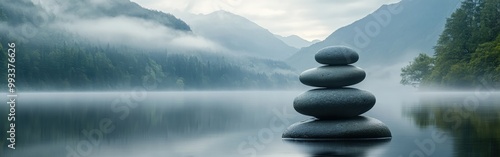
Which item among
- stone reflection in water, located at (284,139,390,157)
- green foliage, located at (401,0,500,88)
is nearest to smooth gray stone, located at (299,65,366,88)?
stone reflection in water, located at (284,139,390,157)

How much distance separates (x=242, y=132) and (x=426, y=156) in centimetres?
1065

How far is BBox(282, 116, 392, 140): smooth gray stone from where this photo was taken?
20938mm

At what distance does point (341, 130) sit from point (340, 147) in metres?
2.73

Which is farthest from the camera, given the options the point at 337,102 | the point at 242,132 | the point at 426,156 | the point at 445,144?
the point at 242,132

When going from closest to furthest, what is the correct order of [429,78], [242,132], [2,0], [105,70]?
1. [242,132]
2. [429,78]
3. [105,70]
4. [2,0]

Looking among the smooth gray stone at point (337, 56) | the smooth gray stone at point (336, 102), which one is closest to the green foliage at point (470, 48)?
the smooth gray stone at point (337, 56)

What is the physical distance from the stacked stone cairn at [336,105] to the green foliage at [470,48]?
59.6 m

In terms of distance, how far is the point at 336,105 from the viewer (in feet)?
69.4

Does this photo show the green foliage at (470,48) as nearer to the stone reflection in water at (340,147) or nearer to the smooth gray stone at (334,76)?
the smooth gray stone at (334,76)

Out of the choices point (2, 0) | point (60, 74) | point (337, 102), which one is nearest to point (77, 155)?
point (337, 102)

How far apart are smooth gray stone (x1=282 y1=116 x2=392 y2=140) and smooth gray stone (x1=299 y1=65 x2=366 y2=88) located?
3.83 feet

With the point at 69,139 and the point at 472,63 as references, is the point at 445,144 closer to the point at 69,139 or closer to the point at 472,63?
the point at 69,139

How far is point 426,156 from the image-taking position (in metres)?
16.1

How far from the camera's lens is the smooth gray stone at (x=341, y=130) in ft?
68.7
